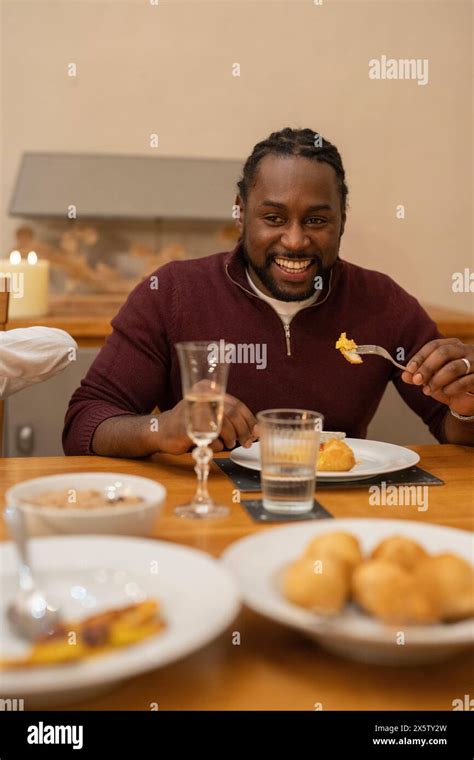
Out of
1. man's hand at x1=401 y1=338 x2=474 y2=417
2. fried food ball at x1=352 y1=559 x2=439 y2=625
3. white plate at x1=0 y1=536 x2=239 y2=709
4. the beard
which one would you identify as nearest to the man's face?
the beard

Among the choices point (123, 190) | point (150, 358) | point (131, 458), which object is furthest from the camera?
point (123, 190)

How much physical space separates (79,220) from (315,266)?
66.9 inches

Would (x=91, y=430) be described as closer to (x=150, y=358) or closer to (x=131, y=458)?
(x=131, y=458)

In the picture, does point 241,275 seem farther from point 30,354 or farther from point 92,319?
point 92,319

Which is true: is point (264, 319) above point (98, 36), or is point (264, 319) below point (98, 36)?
below

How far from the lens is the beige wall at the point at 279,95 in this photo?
3.23m

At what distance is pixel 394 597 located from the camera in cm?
71

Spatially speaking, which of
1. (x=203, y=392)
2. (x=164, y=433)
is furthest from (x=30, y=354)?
(x=203, y=392)

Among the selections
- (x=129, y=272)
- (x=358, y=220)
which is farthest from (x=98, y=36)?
(x=358, y=220)

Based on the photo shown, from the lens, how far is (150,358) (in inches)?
70.1

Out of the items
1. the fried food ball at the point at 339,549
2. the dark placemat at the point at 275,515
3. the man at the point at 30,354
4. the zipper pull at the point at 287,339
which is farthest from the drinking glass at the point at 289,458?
the zipper pull at the point at 287,339

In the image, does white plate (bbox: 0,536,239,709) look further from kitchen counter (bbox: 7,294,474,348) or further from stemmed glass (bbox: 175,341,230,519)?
kitchen counter (bbox: 7,294,474,348)

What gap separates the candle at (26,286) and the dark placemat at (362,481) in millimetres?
1587

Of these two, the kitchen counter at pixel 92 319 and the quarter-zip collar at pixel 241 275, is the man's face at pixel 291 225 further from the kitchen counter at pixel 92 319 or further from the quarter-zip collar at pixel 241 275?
the kitchen counter at pixel 92 319
